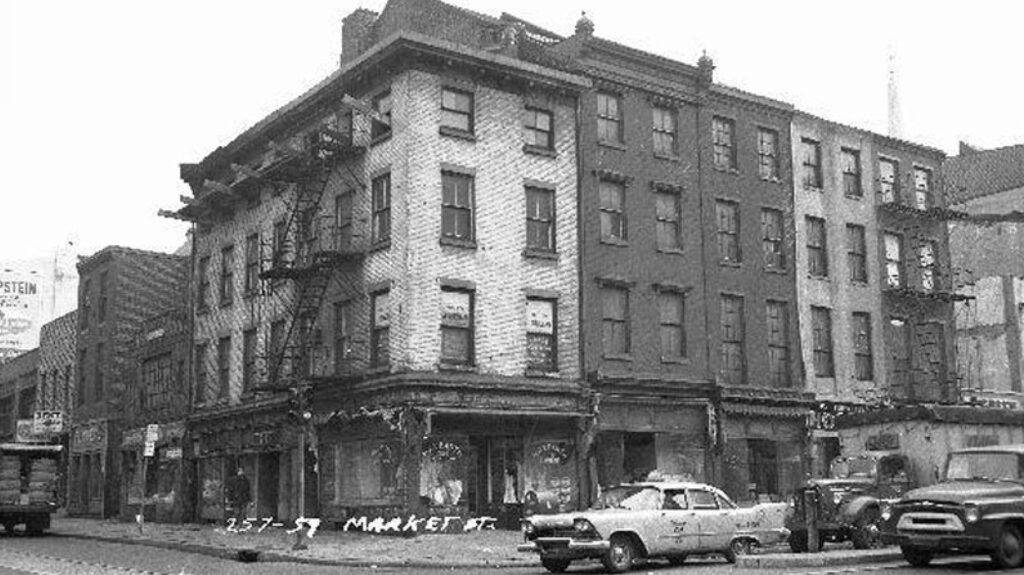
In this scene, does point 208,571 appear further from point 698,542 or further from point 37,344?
point 37,344

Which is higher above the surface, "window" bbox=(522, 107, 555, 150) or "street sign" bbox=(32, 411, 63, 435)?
"window" bbox=(522, 107, 555, 150)

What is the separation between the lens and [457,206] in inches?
1200

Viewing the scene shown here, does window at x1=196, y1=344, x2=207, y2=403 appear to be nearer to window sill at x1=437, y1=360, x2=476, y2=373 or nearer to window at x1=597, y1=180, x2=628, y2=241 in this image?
window sill at x1=437, y1=360, x2=476, y2=373

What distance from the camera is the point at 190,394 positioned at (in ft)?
136

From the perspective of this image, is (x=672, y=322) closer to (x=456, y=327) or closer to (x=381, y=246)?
(x=456, y=327)

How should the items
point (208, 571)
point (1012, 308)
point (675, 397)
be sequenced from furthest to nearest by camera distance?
point (1012, 308), point (675, 397), point (208, 571)

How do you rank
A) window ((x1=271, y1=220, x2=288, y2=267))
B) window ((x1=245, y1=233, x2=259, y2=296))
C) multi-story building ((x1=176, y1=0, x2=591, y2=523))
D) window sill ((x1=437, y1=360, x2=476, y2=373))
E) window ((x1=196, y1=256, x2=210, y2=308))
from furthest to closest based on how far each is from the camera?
window ((x1=196, y1=256, x2=210, y2=308))
window ((x1=245, y1=233, x2=259, y2=296))
window ((x1=271, y1=220, x2=288, y2=267))
multi-story building ((x1=176, y1=0, x2=591, y2=523))
window sill ((x1=437, y1=360, x2=476, y2=373))

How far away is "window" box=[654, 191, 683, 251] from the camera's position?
3494cm

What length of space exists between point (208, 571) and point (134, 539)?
11418 millimetres

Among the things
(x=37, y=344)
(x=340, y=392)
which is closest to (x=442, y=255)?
(x=340, y=392)

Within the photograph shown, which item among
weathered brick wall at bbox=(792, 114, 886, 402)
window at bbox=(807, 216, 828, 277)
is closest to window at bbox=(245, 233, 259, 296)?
weathered brick wall at bbox=(792, 114, 886, 402)

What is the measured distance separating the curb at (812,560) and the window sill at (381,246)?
595 inches

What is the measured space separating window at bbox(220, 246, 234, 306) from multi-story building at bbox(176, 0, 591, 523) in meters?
4.73

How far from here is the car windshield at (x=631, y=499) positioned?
63.5 ft
